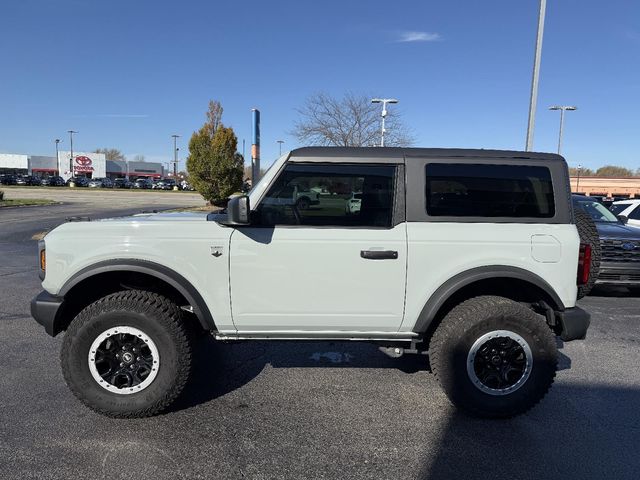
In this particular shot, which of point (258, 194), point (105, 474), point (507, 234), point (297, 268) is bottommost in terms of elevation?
point (105, 474)

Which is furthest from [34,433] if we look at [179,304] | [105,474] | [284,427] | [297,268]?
[297,268]

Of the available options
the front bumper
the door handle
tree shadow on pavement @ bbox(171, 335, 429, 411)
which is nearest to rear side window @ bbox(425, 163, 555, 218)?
the door handle

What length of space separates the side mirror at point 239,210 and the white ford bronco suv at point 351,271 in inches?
1.7

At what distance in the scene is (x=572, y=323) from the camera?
3201mm

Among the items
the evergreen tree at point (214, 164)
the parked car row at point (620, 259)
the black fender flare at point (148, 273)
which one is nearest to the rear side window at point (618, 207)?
the parked car row at point (620, 259)

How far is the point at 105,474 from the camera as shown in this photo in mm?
2553

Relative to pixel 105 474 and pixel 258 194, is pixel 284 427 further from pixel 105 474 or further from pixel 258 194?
pixel 258 194

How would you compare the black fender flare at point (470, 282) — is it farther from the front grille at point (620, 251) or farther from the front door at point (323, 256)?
the front grille at point (620, 251)

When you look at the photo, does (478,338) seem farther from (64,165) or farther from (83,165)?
(64,165)

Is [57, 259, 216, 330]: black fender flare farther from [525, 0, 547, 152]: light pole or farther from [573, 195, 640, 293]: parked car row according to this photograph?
[525, 0, 547, 152]: light pole

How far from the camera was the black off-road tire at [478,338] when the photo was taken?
125 inches

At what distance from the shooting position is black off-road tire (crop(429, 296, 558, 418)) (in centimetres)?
317


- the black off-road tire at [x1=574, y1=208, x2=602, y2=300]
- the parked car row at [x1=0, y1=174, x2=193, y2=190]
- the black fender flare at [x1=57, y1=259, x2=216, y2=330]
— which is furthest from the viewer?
the parked car row at [x1=0, y1=174, x2=193, y2=190]

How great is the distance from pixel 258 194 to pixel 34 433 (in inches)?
88.0
